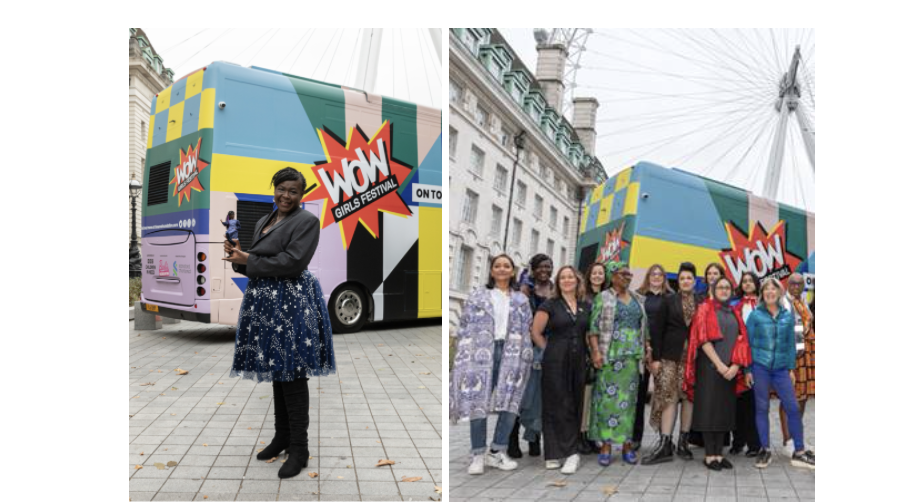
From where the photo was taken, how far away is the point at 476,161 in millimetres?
3688

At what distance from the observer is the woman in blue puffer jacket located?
3977mm

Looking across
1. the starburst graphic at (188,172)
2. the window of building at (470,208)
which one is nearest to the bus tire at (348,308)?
the starburst graphic at (188,172)

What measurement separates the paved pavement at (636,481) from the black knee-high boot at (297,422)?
0.71 meters

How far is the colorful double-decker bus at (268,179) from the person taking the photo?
5.26m

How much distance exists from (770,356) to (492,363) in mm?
1503

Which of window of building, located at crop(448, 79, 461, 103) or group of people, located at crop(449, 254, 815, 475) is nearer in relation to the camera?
window of building, located at crop(448, 79, 461, 103)

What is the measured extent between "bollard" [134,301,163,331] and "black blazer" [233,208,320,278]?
55.3 inches

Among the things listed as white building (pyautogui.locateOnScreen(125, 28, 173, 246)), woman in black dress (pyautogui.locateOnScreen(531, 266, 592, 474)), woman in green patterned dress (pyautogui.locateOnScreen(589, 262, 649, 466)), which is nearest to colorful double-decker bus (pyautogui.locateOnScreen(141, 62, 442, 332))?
white building (pyautogui.locateOnScreen(125, 28, 173, 246))

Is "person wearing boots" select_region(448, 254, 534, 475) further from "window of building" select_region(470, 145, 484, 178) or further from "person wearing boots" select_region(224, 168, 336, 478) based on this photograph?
"person wearing boots" select_region(224, 168, 336, 478)
